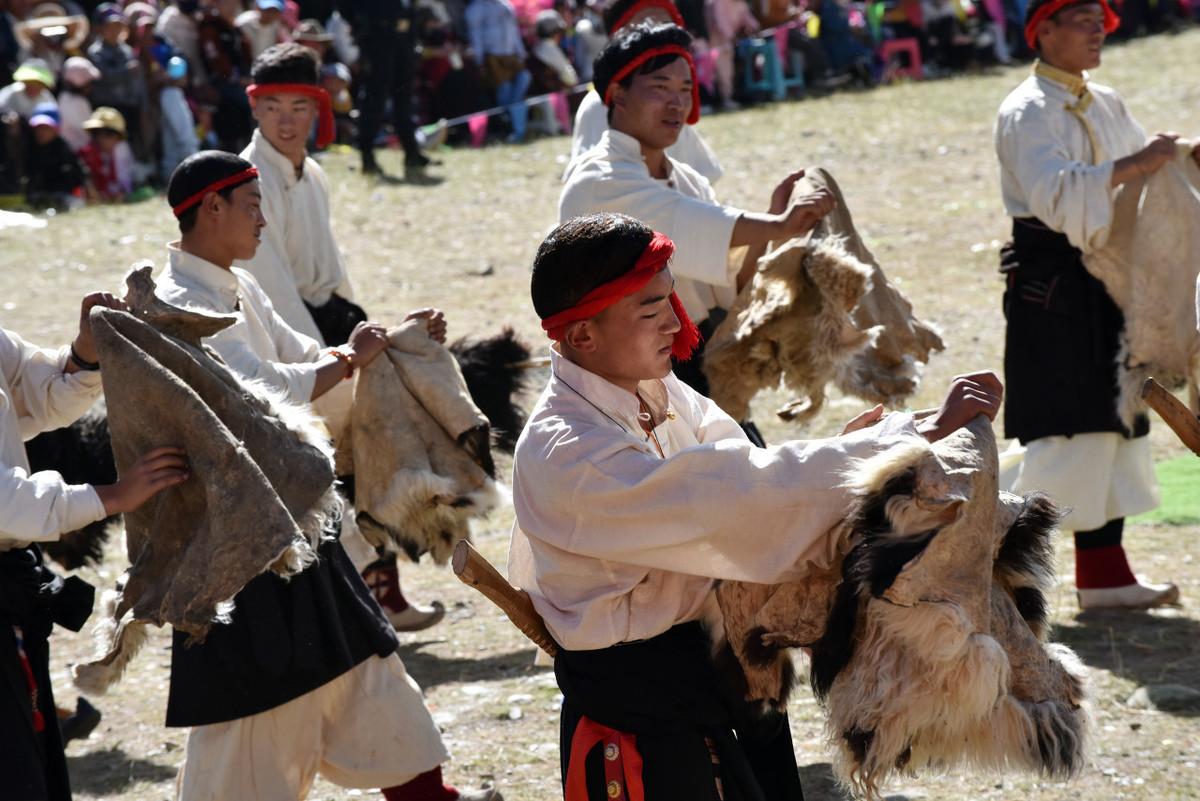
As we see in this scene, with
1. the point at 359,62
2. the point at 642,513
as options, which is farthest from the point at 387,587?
the point at 359,62

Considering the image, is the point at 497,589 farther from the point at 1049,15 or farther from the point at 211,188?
the point at 1049,15

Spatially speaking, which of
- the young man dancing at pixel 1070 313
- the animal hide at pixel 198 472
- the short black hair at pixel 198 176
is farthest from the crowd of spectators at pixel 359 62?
the animal hide at pixel 198 472

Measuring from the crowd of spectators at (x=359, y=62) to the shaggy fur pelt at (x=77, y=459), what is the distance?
10.0 metres

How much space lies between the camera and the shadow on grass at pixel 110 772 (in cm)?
518

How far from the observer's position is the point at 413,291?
1195cm

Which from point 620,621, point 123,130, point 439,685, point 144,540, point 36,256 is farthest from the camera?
point 123,130

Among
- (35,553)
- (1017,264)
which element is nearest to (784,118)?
(1017,264)

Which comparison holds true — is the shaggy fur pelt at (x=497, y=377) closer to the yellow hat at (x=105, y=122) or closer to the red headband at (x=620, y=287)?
the red headband at (x=620, y=287)

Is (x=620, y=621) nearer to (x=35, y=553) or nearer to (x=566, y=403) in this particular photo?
(x=566, y=403)

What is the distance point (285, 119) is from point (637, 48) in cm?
162

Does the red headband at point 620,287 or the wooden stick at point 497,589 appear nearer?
the red headband at point 620,287

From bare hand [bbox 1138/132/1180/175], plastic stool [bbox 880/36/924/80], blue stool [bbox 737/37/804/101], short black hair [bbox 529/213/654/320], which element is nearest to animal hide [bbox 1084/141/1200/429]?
bare hand [bbox 1138/132/1180/175]

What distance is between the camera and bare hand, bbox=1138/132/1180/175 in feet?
17.5

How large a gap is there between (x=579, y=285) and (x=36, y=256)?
1161cm
